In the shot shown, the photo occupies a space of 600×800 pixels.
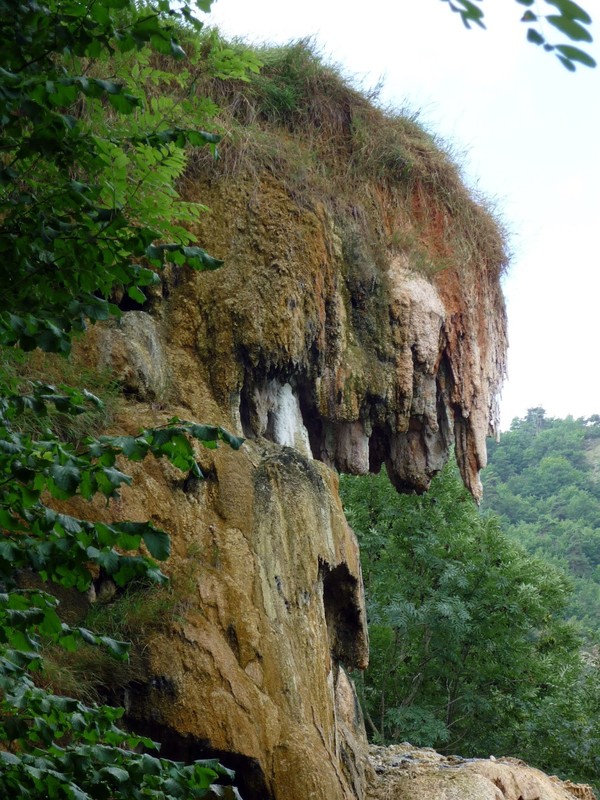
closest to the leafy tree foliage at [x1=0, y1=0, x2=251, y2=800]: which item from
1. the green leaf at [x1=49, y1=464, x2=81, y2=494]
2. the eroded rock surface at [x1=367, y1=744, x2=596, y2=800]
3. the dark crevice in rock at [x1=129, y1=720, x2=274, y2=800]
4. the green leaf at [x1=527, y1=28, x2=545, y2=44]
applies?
the green leaf at [x1=49, y1=464, x2=81, y2=494]

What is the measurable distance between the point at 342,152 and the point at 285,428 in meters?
3.33

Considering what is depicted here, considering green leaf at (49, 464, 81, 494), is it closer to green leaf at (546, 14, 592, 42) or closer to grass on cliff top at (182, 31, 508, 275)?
green leaf at (546, 14, 592, 42)

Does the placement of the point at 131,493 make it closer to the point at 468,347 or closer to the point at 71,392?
the point at 71,392

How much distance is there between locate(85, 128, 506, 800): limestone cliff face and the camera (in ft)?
21.1

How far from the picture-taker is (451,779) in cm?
912

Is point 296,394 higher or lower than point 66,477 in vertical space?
higher

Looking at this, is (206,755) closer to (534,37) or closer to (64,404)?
(64,404)

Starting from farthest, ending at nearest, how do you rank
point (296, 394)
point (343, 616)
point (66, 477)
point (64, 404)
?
1. point (296, 394)
2. point (343, 616)
3. point (64, 404)
4. point (66, 477)

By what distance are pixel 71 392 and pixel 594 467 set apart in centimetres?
6263

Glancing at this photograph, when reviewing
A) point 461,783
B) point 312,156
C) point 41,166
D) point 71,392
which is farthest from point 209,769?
point 312,156

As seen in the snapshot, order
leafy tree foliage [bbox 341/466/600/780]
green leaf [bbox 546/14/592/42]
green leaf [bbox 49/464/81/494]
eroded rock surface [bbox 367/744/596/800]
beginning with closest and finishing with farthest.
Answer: green leaf [bbox 546/14/592/42], green leaf [bbox 49/464/81/494], eroded rock surface [bbox 367/744/596/800], leafy tree foliage [bbox 341/466/600/780]

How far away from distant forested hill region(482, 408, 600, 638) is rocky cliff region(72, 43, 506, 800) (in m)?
24.5

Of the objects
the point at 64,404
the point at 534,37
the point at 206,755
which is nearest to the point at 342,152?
the point at 206,755

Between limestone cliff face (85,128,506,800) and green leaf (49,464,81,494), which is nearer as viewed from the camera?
green leaf (49,464,81,494)
